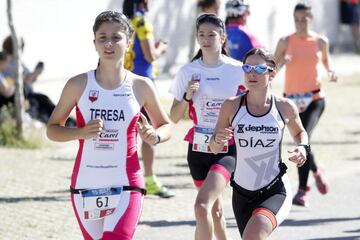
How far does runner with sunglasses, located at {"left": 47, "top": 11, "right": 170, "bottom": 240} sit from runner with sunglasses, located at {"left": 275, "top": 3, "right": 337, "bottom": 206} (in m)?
4.24

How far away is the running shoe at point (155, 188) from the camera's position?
33.6ft

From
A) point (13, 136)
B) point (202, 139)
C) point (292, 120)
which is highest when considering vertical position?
point (292, 120)

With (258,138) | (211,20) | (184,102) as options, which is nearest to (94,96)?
(258,138)

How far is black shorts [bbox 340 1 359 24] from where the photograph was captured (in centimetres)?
2517

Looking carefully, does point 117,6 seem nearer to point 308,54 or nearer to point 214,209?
point 308,54

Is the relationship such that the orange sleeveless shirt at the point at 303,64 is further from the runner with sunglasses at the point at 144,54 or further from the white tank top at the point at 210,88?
the white tank top at the point at 210,88

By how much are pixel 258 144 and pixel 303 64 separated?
382 cm

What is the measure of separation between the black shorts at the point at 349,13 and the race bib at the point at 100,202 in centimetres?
2001

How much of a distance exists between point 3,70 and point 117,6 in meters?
4.70

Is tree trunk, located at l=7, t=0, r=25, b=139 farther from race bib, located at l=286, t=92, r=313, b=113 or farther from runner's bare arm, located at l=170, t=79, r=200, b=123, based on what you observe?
runner's bare arm, located at l=170, t=79, r=200, b=123

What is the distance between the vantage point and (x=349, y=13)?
25.4m

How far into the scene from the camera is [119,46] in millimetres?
6012

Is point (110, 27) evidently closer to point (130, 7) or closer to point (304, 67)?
point (130, 7)

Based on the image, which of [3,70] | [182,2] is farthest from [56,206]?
[182,2]
